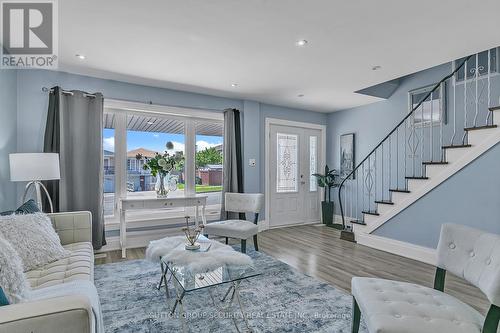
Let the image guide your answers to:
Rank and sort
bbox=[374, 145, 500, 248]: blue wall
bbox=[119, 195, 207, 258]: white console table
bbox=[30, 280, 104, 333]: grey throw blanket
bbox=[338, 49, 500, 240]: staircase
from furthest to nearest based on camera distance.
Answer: bbox=[119, 195, 207, 258]: white console table, bbox=[338, 49, 500, 240]: staircase, bbox=[374, 145, 500, 248]: blue wall, bbox=[30, 280, 104, 333]: grey throw blanket

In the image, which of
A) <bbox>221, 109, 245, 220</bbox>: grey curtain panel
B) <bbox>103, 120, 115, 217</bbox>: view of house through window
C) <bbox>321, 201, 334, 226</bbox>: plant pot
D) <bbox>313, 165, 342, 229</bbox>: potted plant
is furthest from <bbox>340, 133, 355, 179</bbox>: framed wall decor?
<bbox>103, 120, 115, 217</bbox>: view of house through window

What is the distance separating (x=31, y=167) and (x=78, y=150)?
2.99 feet

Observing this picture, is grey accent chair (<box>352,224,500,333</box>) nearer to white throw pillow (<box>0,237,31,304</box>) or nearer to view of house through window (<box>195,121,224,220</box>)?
white throw pillow (<box>0,237,31,304</box>)

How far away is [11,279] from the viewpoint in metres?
1.26

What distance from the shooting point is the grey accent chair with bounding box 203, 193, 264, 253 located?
11.3ft

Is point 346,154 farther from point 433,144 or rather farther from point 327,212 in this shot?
point 433,144

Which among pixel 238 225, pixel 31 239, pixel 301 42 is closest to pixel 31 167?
pixel 31 239

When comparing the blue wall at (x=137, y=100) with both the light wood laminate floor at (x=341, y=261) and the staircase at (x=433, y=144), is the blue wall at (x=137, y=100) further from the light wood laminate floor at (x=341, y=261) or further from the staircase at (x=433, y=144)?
the staircase at (x=433, y=144)

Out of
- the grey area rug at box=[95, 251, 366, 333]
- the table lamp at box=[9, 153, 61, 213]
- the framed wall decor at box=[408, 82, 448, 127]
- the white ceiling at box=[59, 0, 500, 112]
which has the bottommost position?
the grey area rug at box=[95, 251, 366, 333]

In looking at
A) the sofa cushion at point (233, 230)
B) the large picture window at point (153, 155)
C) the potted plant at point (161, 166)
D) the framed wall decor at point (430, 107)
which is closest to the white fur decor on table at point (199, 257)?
the sofa cushion at point (233, 230)

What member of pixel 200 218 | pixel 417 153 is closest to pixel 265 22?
pixel 200 218

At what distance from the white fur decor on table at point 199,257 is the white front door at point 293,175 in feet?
10.6

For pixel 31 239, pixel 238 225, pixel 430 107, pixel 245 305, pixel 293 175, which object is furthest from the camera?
pixel 293 175

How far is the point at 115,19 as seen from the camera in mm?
2318
